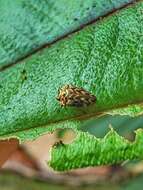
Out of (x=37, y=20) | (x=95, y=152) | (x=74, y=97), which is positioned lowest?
(x=95, y=152)

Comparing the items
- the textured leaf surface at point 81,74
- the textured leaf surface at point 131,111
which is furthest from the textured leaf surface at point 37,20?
the textured leaf surface at point 131,111

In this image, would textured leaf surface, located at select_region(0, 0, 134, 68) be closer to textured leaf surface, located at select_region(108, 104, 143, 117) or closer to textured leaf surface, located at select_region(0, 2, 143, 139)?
textured leaf surface, located at select_region(0, 2, 143, 139)

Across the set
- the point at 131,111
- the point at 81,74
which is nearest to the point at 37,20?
the point at 81,74

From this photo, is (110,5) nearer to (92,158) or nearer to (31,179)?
(92,158)

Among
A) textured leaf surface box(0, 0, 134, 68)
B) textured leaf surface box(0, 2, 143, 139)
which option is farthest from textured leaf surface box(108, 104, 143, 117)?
textured leaf surface box(0, 0, 134, 68)

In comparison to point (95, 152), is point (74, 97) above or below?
above

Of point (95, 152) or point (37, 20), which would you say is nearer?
point (95, 152)

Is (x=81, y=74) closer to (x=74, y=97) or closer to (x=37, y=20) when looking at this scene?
(x=74, y=97)
